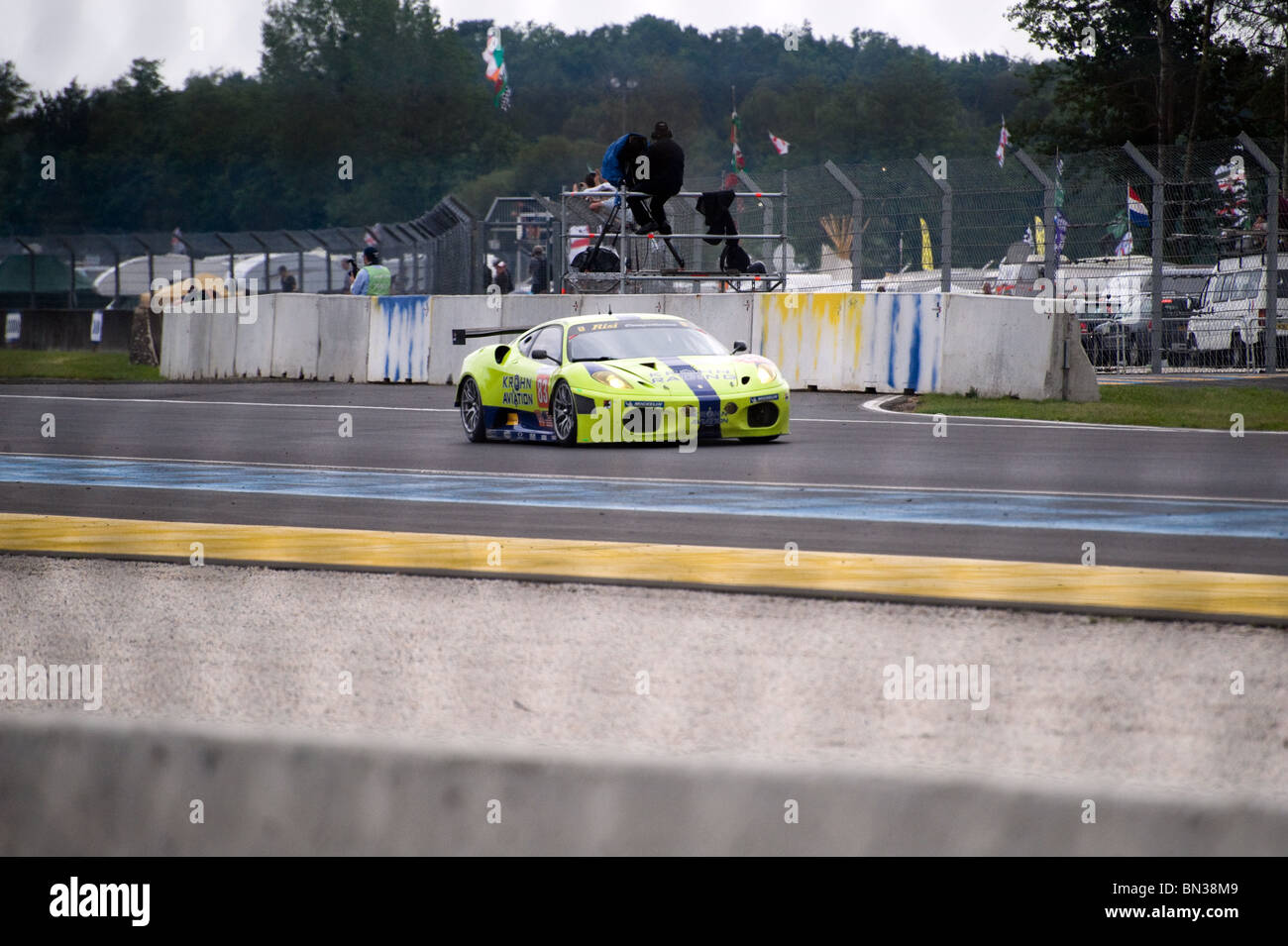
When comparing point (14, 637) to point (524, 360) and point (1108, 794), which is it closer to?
point (1108, 794)

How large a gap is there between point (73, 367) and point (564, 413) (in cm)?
2072

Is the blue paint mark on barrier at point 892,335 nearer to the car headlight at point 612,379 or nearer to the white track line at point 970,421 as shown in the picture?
the white track line at point 970,421

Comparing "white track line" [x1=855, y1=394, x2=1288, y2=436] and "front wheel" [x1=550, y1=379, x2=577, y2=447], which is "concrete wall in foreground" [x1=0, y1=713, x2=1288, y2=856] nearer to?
"front wheel" [x1=550, y1=379, x2=577, y2=447]

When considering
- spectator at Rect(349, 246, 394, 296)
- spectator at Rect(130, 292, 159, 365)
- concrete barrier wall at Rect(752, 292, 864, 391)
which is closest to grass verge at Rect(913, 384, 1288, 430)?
concrete barrier wall at Rect(752, 292, 864, 391)

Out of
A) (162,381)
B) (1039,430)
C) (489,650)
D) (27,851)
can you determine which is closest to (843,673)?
(489,650)

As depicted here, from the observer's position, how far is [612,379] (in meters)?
13.9

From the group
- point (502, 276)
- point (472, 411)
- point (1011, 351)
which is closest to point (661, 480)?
point (472, 411)

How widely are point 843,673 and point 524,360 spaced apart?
9.87 m

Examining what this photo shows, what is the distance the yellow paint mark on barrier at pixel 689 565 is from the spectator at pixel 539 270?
1885 cm

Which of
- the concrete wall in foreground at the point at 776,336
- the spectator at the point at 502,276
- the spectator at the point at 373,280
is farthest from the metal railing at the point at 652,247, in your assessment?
the spectator at the point at 502,276

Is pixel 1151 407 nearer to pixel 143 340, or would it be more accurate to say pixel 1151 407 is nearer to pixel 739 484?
pixel 739 484

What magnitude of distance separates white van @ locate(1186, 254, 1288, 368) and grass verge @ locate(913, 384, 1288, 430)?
3.43m

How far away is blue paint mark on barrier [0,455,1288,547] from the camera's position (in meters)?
9.06

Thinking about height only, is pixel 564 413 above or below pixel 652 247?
below
